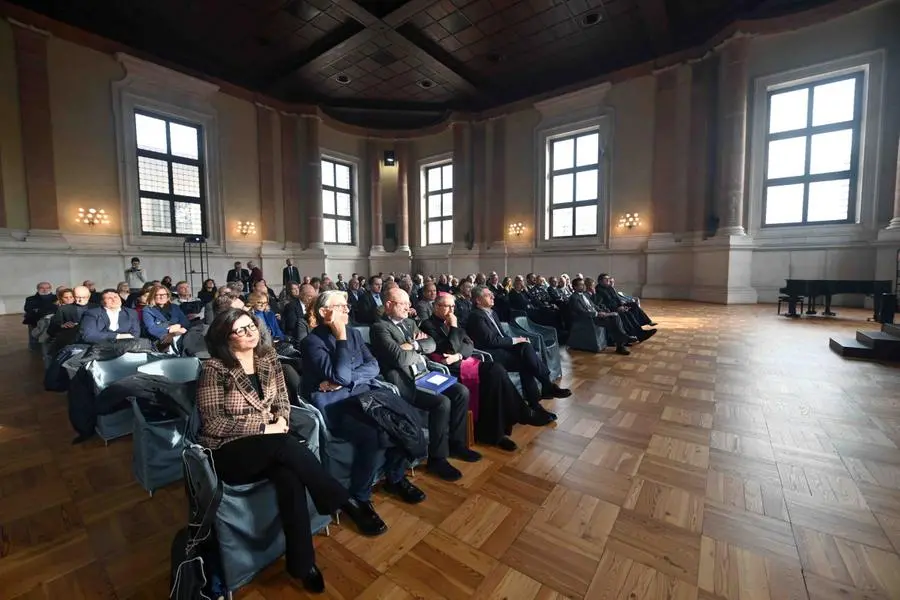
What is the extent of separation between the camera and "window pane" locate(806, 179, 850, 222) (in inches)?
384

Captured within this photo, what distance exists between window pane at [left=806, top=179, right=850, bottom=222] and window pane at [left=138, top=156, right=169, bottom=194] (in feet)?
57.3

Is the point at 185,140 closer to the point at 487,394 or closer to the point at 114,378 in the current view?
the point at 114,378

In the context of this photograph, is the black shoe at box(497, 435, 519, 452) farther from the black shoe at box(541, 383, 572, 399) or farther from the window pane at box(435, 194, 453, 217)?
the window pane at box(435, 194, 453, 217)

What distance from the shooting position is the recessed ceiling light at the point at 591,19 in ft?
30.1

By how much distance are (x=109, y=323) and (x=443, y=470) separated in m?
3.73

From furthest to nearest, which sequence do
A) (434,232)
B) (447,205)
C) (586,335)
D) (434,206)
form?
(434,232) → (434,206) → (447,205) → (586,335)

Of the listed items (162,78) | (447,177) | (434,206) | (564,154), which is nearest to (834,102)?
(564,154)

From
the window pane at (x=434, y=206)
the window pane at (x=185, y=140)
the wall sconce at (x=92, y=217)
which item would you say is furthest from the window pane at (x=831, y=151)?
the wall sconce at (x=92, y=217)

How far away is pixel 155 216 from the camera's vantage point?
1120 cm

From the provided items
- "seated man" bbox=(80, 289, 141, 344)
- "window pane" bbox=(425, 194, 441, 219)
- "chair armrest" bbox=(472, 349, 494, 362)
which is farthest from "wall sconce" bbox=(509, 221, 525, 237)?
"seated man" bbox=(80, 289, 141, 344)

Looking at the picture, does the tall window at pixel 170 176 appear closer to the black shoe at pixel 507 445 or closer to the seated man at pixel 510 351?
the seated man at pixel 510 351

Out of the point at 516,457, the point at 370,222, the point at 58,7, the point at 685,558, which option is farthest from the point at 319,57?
A: the point at 685,558

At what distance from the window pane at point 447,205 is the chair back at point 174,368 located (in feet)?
46.4

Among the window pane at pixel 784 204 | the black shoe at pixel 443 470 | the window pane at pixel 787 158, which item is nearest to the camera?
the black shoe at pixel 443 470
